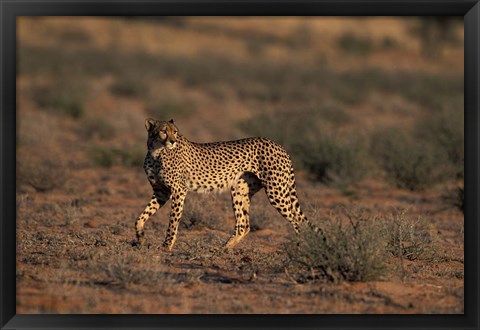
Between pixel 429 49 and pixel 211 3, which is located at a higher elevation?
pixel 429 49

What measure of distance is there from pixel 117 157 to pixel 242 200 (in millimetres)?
6502

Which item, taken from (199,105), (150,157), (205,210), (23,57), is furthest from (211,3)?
(23,57)

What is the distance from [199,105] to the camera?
2519 centimetres

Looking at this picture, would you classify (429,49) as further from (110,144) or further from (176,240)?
(176,240)

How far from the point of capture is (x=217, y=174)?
8.53m

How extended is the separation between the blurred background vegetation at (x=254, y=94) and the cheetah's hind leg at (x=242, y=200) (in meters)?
4.62

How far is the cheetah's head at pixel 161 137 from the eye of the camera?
8203mm

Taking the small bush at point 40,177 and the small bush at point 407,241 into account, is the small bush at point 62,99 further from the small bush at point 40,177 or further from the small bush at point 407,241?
the small bush at point 407,241

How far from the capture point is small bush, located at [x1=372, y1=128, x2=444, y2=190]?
13.3m

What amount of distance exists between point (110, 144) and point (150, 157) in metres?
8.94

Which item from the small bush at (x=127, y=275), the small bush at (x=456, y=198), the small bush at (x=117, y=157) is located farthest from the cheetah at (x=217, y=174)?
the small bush at (x=117, y=157)

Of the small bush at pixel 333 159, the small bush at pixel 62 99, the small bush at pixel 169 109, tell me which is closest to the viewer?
the small bush at pixel 333 159

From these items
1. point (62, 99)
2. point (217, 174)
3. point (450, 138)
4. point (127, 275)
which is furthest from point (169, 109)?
point (127, 275)

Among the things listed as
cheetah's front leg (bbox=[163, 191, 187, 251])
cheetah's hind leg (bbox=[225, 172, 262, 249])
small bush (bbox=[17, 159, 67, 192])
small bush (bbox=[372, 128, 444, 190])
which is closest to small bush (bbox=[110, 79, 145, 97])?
small bush (bbox=[372, 128, 444, 190])
